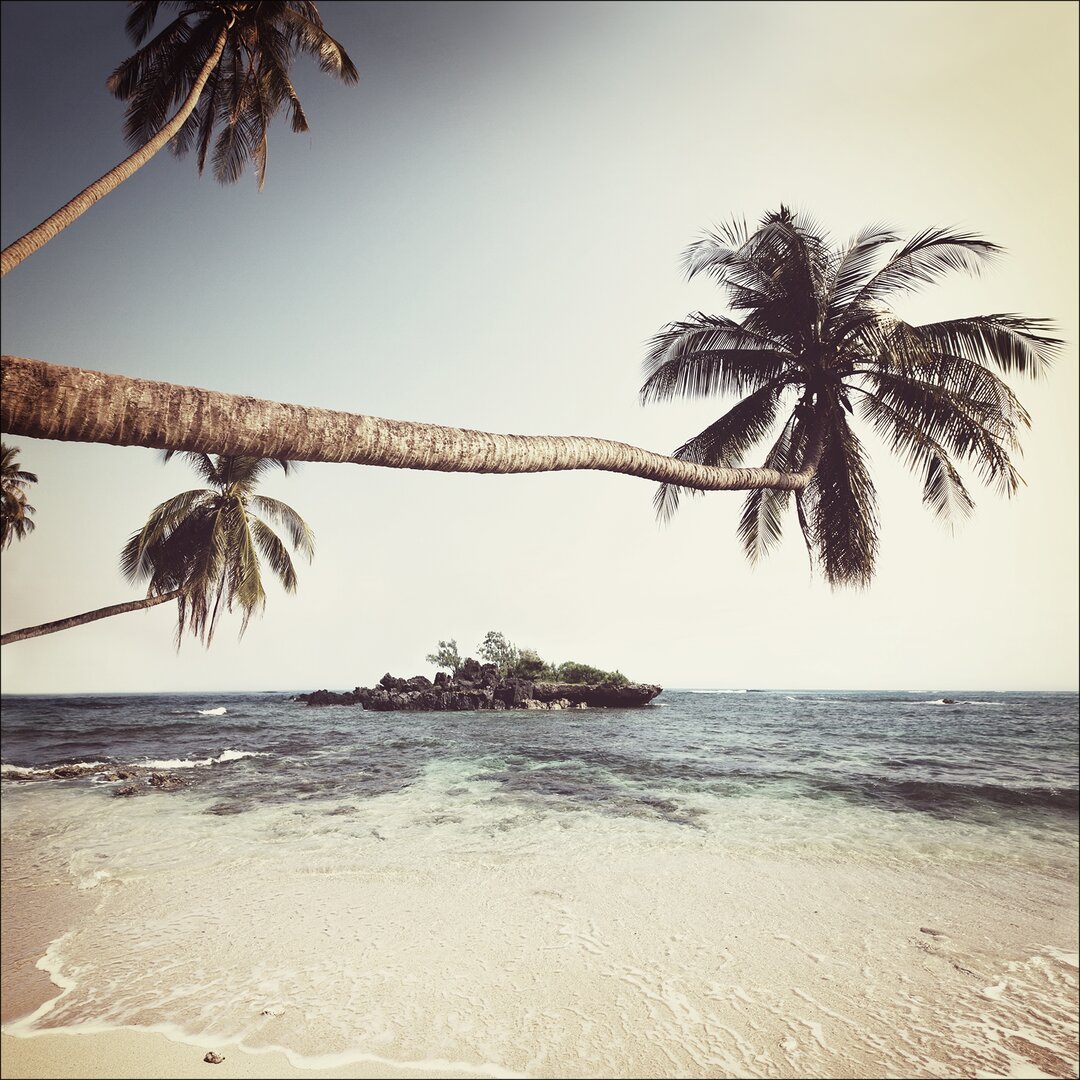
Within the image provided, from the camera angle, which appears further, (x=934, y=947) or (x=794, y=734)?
(x=794, y=734)

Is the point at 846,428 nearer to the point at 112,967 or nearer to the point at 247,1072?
the point at 247,1072

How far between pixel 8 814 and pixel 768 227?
640 inches

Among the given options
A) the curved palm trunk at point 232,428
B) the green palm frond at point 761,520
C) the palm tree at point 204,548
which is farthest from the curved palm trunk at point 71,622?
the green palm frond at point 761,520

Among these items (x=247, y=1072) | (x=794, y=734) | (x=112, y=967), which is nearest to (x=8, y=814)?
(x=112, y=967)

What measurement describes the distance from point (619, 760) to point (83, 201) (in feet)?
55.8

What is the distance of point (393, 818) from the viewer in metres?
9.46

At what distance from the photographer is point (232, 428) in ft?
7.48

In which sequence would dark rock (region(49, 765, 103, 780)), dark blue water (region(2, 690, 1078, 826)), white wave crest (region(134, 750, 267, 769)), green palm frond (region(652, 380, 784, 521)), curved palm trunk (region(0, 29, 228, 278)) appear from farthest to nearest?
white wave crest (region(134, 750, 267, 769)) → dark rock (region(49, 765, 103, 780)) → dark blue water (region(2, 690, 1078, 826)) → green palm frond (region(652, 380, 784, 521)) → curved palm trunk (region(0, 29, 228, 278))

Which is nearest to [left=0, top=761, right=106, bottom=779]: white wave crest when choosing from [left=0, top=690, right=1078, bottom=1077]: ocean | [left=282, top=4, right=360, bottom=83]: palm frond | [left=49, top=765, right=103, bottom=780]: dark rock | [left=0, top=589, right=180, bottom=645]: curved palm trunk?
[left=49, top=765, right=103, bottom=780]: dark rock

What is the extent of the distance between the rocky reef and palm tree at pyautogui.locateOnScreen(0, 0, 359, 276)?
3891 cm

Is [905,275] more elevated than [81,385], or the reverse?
[905,275]

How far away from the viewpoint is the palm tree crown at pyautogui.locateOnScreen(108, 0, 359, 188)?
22.6 feet

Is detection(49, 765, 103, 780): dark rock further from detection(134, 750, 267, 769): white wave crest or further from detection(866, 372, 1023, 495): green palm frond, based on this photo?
detection(866, 372, 1023, 495): green palm frond

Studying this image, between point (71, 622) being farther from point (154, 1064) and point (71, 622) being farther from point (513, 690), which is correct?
point (513, 690)
